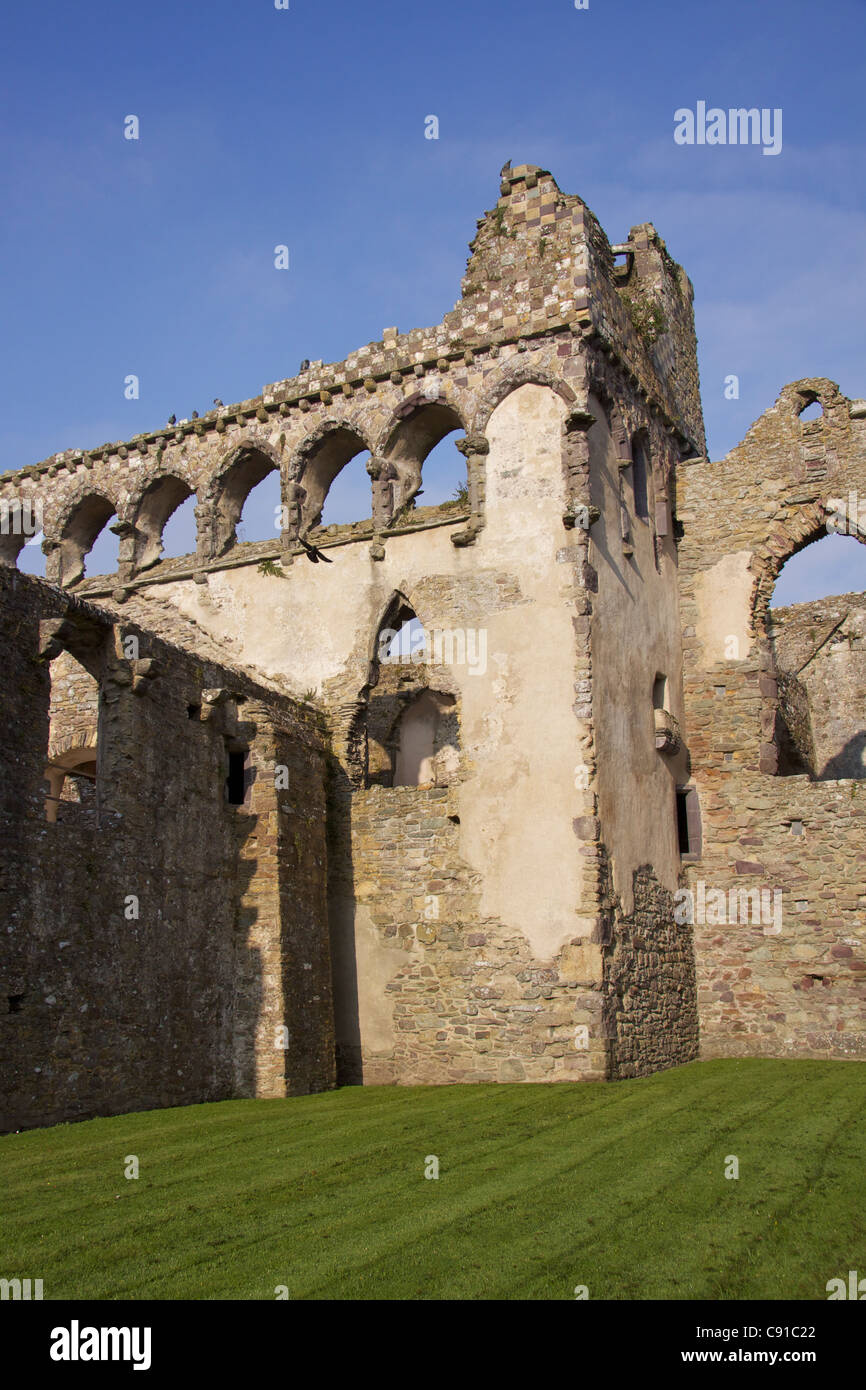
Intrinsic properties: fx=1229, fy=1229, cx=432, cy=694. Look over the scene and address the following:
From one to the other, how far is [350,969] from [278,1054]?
2.50 metres

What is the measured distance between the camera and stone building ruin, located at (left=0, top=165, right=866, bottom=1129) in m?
12.5

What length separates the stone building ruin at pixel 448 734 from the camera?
1247cm

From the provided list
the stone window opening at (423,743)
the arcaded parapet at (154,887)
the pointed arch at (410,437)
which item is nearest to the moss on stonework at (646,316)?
the pointed arch at (410,437)

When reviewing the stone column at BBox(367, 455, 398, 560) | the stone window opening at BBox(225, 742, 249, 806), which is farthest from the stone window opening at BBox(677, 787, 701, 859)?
the stone window opening at BBox(225, 742, 249, 806)

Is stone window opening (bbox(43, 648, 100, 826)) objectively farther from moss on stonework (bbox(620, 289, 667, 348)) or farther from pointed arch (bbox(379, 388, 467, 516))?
moss on stonework (bbox(620, 289, 667, 348))

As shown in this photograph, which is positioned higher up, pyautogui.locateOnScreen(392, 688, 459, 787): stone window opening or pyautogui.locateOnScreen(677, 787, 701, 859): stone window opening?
pyautogui.locateOnScreen(392, 688, 459, 787): stone window opening

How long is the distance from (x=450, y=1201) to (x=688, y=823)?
10631 millimetres

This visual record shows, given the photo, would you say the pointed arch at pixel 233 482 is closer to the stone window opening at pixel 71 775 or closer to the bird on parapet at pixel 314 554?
the bird on parapet at pixel 314 554

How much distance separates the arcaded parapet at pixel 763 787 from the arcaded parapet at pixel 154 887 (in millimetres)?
5605

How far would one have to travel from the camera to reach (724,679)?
1827 cm

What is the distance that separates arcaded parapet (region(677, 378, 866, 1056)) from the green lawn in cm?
422

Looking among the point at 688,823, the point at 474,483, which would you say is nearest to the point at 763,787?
the point at 688,823
